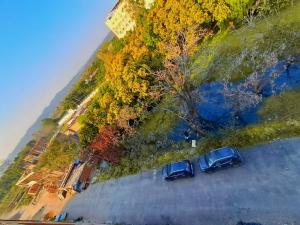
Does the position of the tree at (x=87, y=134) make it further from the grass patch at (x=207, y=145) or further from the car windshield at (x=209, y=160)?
the car windshield at (x=209, y=160)

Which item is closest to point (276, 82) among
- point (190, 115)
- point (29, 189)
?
point (190, 115)

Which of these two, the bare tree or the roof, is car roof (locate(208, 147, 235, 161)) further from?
the bare tree

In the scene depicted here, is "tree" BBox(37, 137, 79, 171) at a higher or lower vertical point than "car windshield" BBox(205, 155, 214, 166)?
higher

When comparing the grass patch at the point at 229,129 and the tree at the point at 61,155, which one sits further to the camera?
the tree at the point at 61,155

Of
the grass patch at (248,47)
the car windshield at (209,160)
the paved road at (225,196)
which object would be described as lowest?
the paved road at (225,196)

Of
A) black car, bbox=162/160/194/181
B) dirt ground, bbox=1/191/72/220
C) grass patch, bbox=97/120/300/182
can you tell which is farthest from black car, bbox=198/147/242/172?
dirt ground, bbox=1/191/72/220

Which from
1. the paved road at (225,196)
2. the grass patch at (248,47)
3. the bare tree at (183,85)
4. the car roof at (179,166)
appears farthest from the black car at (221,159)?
the grass patch at (248,47)
